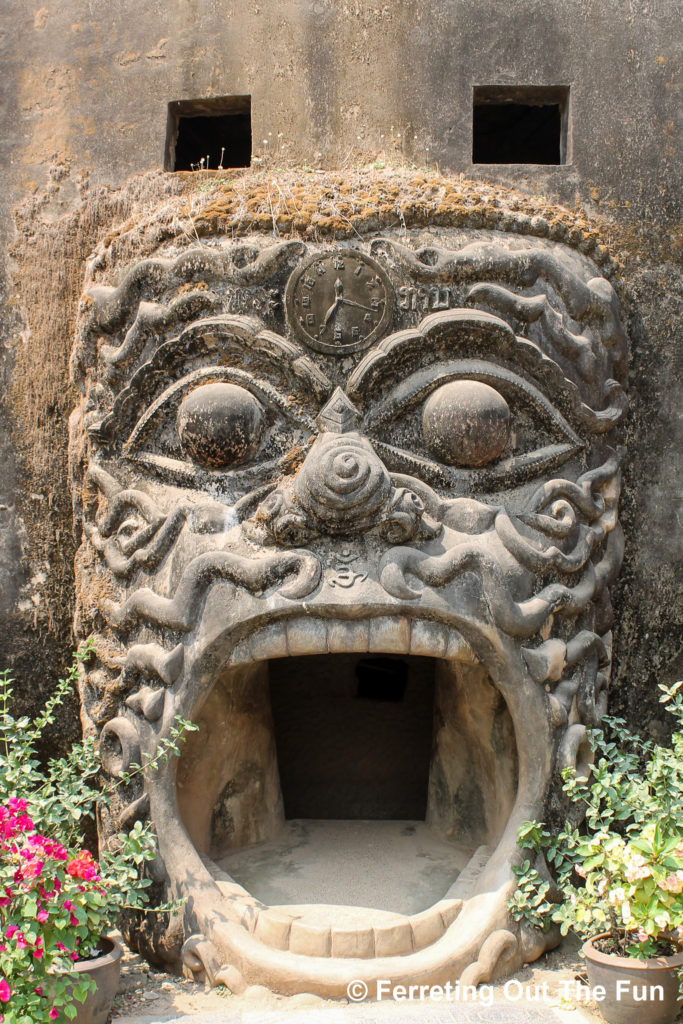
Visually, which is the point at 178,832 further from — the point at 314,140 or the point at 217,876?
the point at 314,140

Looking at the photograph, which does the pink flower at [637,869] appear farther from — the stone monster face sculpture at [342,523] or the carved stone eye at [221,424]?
the carved stone eye at [221,424]

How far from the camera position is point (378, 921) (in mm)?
3441

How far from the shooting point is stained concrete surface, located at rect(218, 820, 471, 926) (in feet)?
12.1

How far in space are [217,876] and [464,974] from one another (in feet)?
3.17

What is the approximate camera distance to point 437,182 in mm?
3865

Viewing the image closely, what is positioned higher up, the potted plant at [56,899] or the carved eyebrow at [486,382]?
the carved eyebrow at [486,382]

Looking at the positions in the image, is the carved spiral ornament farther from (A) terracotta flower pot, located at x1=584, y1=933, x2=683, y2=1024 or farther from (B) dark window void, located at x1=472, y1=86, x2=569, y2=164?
(B) dark window void, located at x1=472, y1=86, x2=569, y2=164

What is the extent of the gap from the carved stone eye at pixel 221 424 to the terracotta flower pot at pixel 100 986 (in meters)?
1.72

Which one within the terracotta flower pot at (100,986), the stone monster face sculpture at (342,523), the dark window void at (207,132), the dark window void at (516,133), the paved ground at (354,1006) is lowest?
the paved ground at (354,1006)

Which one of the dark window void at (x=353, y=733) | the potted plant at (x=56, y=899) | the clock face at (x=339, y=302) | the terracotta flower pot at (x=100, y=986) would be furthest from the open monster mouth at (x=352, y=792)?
the clock face at (x=339, y=302)

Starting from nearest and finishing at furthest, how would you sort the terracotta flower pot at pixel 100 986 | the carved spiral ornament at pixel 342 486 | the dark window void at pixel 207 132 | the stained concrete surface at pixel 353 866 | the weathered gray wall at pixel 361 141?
the terracotta flower pot at pixel 100 986
the carved spiral ornament at pixel 342 486
the stained concrete surface at pixel 353 866
the weathered gray wall at pixel 361 141
the dark window void at pixel 207 132

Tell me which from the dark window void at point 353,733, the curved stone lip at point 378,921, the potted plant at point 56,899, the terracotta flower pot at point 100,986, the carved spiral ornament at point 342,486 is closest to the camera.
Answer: the potted plant at point 56,899

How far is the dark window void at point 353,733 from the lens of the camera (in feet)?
15.9

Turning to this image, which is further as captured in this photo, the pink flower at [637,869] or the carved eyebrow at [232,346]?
the carved eyebrow at [232,346]
